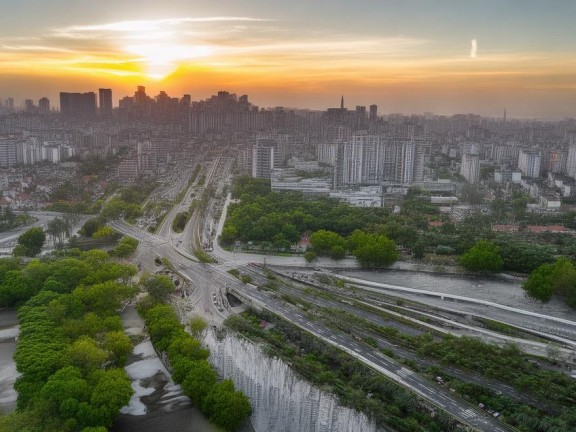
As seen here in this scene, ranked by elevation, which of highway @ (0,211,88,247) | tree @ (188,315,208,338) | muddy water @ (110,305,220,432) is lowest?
muddy water @ (110,305,220,432)

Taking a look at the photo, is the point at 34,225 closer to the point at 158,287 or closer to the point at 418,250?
the point at 158,287

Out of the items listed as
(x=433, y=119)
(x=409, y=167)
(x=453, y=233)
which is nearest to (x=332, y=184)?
(x=409, y=167)

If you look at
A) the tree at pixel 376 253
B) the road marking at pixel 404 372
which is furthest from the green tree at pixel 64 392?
the tree at pixel 376 253

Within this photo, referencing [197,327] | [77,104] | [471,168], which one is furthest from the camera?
[77,104]

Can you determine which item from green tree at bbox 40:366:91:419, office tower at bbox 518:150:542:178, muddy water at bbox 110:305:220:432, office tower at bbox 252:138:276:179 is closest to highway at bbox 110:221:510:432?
muddy water at bbox 110:305:220:432

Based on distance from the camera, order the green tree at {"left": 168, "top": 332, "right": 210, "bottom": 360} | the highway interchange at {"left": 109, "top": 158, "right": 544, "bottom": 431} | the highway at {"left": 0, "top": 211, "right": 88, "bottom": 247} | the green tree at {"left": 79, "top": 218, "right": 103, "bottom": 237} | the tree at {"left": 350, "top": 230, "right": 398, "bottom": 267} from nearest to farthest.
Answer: the highway interchange at {"left": 109, "top": 158, "right": 544, "bottom": 431}, the green tree at {"left": 168, "top": 332, "right": 210, "bottom": 360}, the tree at {"left": 350, "top": 230, "right": 398, "bottom": 267}, the highway at {"left": 0, "top": 211, "right": 88, "bottom": 247}, the green tree at {"left": 79, "top": 218, "right": 103, "bottom": 237}

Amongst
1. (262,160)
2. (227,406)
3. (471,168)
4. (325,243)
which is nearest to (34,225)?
(325,243)

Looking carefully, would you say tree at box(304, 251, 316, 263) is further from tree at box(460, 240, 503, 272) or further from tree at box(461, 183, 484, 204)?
tree at box(461, 183, 484, 204)
